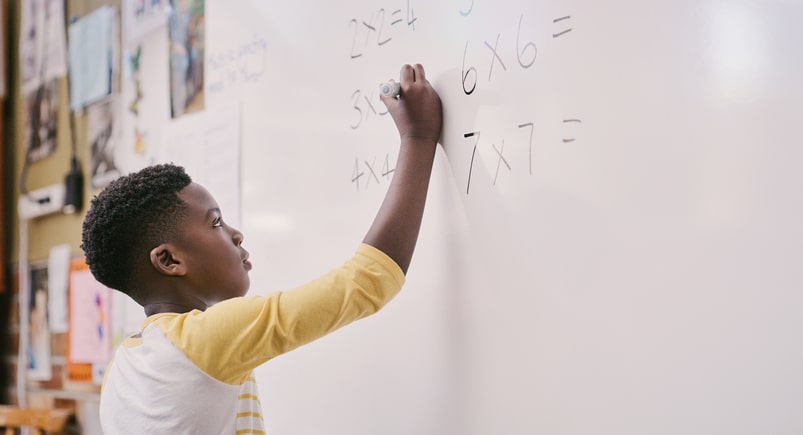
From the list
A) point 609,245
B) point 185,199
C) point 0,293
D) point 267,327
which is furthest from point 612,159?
point 0,293

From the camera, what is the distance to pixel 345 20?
3.16 ft

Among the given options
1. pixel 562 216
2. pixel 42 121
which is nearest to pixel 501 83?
pixel 562 216

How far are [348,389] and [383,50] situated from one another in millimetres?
403

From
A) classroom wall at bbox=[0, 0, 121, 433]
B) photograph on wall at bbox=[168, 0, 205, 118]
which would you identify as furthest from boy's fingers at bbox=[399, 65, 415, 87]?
classroom wall at bbox=[0, 0, 121, 433]

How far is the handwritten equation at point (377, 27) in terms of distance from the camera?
0.88 m

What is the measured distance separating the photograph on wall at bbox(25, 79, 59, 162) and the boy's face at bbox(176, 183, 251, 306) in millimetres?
1076

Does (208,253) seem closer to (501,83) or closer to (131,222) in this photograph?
(131,222)

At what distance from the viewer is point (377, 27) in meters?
0.91

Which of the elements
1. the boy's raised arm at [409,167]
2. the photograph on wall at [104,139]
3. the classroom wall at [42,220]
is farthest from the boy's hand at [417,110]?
the classroom wall at [42,220]

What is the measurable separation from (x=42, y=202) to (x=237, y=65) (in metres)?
0.82

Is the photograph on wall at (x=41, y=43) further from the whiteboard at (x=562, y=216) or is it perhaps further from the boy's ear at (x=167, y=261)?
the boy's ear at (x=167, y=261)

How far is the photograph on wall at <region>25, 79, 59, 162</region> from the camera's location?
1770 millimetres

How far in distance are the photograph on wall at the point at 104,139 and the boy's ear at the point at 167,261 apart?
735 mm

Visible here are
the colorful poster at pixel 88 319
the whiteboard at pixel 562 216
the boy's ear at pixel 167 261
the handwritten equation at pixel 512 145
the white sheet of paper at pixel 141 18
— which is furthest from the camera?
the colorful poster at pixel 88 319
